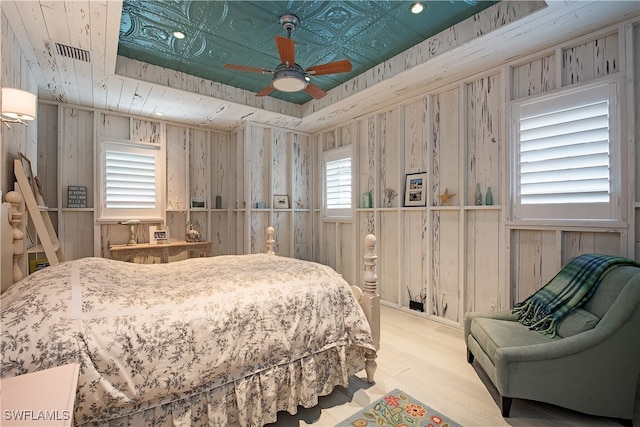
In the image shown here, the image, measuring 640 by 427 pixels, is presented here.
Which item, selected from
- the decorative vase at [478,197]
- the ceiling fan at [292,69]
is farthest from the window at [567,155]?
the ceiling fan at [292,69]

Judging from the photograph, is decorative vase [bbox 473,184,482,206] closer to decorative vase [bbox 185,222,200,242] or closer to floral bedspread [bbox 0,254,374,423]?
floral bedspread [bbox 0,254,374,423]

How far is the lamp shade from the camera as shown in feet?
6.15

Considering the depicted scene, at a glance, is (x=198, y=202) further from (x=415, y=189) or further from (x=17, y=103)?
(x=415, y=189)

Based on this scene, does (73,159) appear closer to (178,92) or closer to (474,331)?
(178,92)

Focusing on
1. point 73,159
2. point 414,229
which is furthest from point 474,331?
point 73,159

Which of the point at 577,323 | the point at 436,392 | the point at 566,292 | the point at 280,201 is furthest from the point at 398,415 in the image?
the point at 280,201

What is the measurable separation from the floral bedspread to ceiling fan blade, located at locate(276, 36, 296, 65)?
173 centimetres

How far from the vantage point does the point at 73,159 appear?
4055 millimetres

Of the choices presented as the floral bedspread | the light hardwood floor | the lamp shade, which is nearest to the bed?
the floral bedspread

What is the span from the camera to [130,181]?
4.37m

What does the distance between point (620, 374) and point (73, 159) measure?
5868mm

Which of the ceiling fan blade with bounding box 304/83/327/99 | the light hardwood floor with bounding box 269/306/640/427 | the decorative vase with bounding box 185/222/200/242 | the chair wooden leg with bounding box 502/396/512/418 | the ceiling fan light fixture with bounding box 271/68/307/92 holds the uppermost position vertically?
the ceiling fan blade with bounding box 304/83/327/99

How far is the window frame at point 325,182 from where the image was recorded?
4.73 meters

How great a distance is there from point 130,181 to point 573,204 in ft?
17.4
